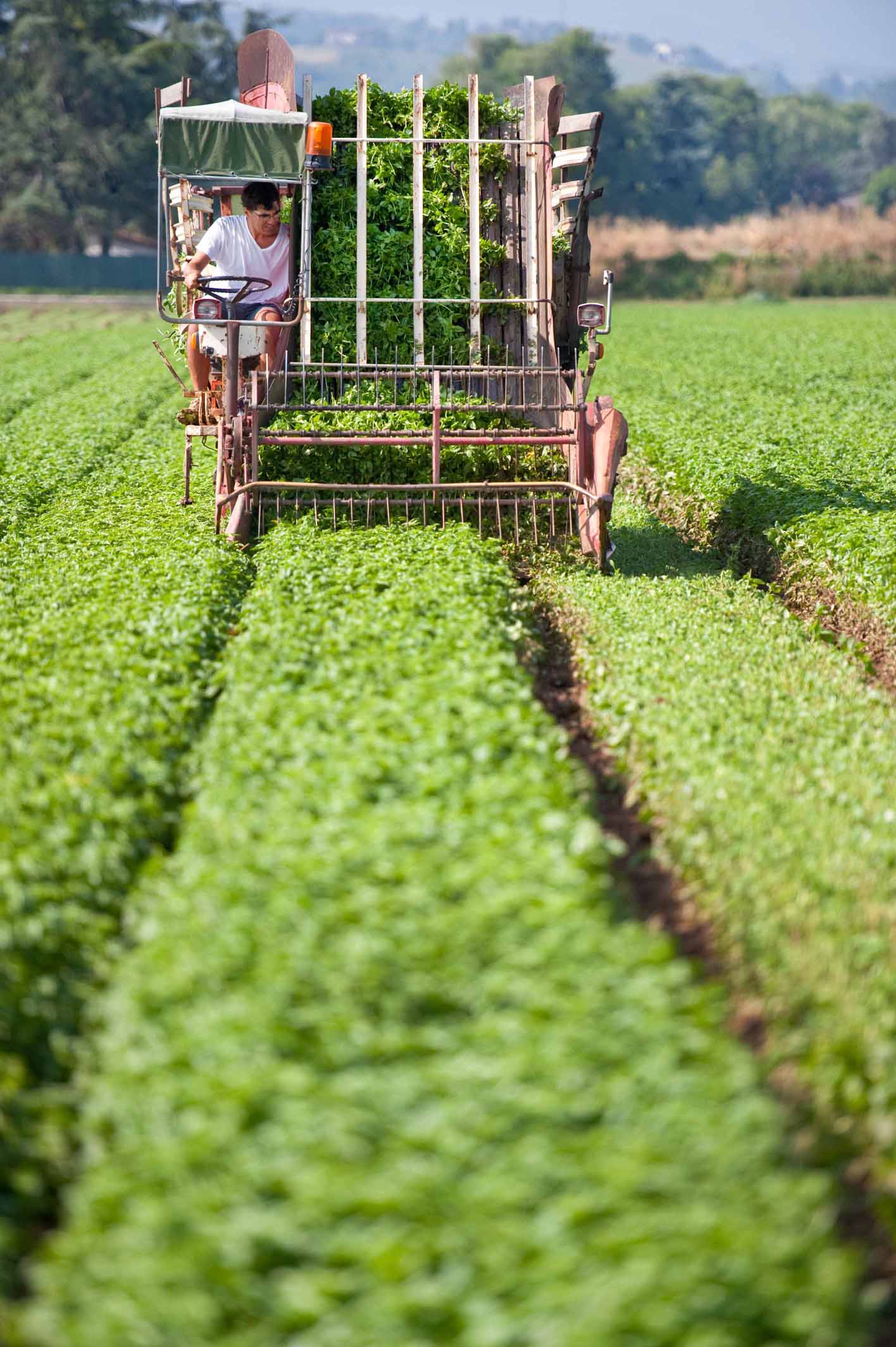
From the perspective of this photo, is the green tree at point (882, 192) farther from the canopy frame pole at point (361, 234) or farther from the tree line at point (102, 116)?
the canopy frame pole at point (361, 234)

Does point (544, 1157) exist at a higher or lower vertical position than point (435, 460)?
lower

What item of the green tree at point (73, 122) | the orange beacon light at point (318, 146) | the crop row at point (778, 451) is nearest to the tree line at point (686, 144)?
the green tree at point (73, 122)

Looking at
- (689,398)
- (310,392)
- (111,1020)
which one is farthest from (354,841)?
(689,398)

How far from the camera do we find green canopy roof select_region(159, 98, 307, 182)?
38.0ft

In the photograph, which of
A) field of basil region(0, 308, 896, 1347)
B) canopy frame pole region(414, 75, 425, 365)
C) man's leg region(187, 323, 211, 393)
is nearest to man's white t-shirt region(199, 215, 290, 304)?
man's leg region(187, 323, 211, 393)

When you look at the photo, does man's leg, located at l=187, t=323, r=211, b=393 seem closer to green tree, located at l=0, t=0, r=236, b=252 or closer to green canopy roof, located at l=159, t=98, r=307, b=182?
green canopy roof, located at l=159, t=98, r=307, b=182

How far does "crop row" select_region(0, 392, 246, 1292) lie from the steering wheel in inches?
78.4

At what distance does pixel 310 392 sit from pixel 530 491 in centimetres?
230

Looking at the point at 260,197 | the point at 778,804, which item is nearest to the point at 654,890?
the point at 778,804

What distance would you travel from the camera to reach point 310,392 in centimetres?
1209

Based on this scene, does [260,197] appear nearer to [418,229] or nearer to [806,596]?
[418,229]

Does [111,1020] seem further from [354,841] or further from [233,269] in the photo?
[233,269]

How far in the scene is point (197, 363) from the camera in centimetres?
1199

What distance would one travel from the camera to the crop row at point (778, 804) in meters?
4.61
